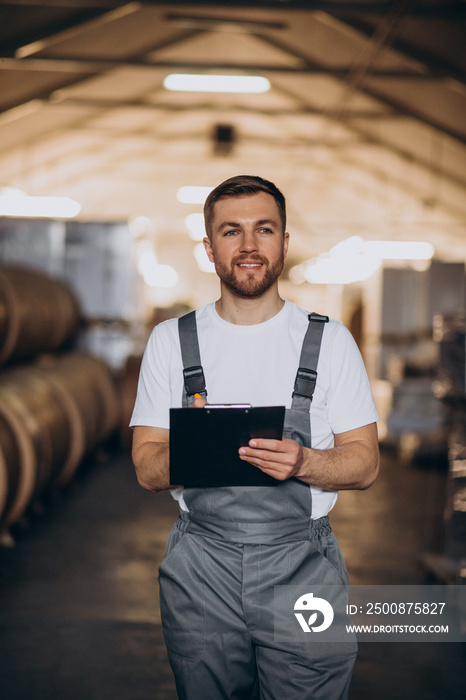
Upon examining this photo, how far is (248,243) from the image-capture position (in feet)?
6.28

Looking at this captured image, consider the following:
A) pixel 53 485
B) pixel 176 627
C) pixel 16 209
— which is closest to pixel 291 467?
pixel 176 627

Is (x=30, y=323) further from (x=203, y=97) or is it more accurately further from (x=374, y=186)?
(x=374, y=186)

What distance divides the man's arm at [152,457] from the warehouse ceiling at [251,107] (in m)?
7.74

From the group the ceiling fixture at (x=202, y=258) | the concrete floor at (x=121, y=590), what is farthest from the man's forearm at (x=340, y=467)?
the ceiling fixture at (x=202, y=258)

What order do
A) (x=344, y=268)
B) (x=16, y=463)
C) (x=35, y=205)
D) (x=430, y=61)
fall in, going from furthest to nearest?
(x=344, y=268)
(x=35, y=205)
(x=430, y=61)
(x=16, y=463)

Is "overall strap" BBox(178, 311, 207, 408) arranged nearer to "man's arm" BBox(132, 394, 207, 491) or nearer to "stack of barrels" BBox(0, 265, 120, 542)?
"man's arm" BBox(132, 394, 207, 491)

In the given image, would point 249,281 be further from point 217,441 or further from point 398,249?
point 398,249

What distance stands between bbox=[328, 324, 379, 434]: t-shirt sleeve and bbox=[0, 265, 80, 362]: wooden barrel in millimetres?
3986

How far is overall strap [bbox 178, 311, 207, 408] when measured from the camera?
6.21ft

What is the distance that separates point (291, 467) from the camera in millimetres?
1702

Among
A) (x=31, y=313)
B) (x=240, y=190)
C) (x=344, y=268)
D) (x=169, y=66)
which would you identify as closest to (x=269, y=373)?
(x=240, y=190)

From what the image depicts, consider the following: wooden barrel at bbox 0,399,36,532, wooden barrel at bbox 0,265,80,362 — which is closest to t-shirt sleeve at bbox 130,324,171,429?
wooden barrel at bbox 0,399,36,532

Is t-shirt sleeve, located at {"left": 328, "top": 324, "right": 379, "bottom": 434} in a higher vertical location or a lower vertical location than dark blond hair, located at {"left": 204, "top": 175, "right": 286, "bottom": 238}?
lower

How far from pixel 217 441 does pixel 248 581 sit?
0.36 metres
